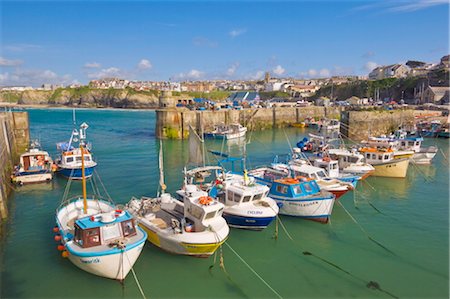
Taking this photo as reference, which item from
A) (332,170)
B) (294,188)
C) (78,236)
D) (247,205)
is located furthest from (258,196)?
(332,170)

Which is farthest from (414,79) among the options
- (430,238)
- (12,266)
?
(12,266)

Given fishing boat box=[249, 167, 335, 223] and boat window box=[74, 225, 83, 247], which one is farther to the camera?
fishing boat box=[249, 167, 335, 223]

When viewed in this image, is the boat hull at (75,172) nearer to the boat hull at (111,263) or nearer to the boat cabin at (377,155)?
the boat hull at (111,263)

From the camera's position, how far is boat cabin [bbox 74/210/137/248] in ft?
39.2

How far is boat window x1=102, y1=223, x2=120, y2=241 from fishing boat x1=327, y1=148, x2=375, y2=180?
712 inches

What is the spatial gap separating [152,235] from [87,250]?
3.14 m

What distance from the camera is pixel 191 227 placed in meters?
14.0

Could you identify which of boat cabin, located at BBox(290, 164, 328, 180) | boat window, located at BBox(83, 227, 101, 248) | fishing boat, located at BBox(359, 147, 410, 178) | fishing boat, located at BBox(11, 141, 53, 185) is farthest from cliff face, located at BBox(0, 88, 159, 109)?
boat window, located at BBox(83, 227, 101, 248)

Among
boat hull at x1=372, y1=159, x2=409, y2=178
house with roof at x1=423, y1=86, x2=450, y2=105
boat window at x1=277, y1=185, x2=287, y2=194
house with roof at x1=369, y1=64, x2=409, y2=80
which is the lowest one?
boat hull at x1=372, y1=159, x2=409, y2=178

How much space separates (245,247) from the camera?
15.1 metres

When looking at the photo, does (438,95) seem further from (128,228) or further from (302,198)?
(128,228)

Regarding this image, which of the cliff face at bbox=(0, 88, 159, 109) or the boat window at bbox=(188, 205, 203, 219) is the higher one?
the cliff face at bbox=(0, 88, 159, 109)

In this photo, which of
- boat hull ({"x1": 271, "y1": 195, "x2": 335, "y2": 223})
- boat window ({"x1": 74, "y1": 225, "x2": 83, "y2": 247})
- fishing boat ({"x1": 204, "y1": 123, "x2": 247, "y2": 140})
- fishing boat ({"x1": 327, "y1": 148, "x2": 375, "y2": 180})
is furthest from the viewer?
fishing boat ({"x1": 204, "y1": 123, "x2": 247, "y2": 140})

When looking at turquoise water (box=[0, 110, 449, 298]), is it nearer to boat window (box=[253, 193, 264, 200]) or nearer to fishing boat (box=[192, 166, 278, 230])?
fishing boat (box=[192, 166, 278, 230])
